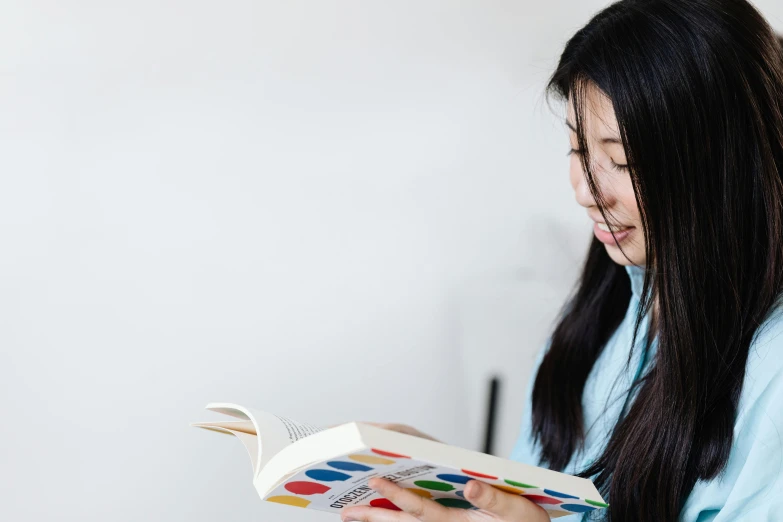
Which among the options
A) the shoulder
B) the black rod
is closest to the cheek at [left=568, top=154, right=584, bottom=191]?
the shoulder

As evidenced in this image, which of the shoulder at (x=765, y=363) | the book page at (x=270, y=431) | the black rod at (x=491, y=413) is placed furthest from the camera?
the black rod at (x=491, y=413)

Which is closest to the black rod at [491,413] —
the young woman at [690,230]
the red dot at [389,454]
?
the young woman at [690,230]

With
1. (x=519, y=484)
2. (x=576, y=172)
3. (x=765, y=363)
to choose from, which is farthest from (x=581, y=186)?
(x=519, y=484)

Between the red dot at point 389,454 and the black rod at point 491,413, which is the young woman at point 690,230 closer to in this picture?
the red dot at point 389,454

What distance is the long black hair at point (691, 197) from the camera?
2.44 ft

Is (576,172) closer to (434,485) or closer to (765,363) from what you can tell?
(765,363)

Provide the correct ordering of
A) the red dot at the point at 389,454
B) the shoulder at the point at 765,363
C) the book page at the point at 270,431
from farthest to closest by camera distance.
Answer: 1. the shoulder at the point at 765,363
2. the book page at the point at 270,431
3. the red dot at the point at 389,454

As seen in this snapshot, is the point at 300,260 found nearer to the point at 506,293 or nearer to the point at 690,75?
the point at 506,293

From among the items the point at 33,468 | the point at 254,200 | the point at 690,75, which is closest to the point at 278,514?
the point at 33,468

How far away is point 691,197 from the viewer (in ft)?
2.53

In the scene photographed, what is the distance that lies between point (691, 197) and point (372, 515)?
45cm

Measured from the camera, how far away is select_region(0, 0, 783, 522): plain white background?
3.18 feet

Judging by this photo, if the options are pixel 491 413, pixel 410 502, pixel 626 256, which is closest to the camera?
pixel 410 502

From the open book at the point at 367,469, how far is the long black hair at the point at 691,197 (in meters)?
0.16
